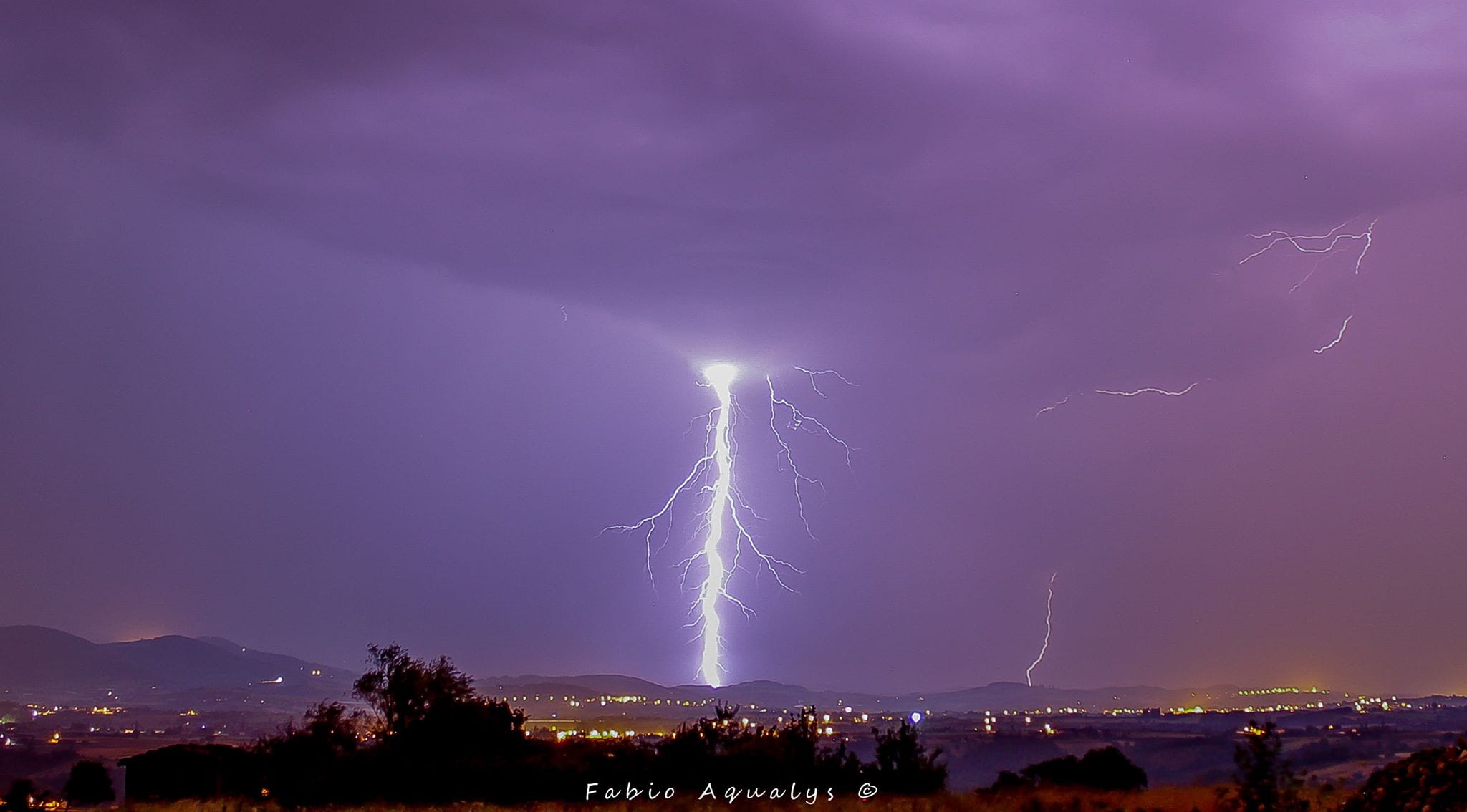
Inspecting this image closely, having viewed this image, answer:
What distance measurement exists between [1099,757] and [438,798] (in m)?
14.3

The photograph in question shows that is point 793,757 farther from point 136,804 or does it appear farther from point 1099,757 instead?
point 136,804

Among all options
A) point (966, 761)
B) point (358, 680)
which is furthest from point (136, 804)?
point (966, 761)

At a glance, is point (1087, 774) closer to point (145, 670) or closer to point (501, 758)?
point (501, 758)

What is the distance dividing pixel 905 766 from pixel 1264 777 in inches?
394

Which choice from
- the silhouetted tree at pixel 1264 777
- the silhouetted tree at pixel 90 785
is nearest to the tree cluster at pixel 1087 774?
the silhouetted tree at pixel 1264 777

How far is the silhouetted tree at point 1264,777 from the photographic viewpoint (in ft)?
40.5

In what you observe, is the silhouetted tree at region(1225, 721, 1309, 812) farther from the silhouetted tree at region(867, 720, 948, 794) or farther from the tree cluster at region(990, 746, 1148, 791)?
the tree cluster at region(990, 746, 1148, 791)

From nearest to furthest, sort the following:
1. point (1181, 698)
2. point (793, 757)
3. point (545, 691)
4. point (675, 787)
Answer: point (675, 787) < point (793, 757) < point (545, 691) < point (1181, 698)

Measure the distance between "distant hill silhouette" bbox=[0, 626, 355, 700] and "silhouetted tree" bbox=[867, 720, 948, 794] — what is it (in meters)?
145

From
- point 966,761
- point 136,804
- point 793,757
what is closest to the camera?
point 136,804

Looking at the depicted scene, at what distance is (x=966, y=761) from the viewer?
55500 millimetres

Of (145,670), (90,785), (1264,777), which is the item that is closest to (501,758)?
(90,785)

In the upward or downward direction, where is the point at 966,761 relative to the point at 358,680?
downward

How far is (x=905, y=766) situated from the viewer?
2202 centimetres
